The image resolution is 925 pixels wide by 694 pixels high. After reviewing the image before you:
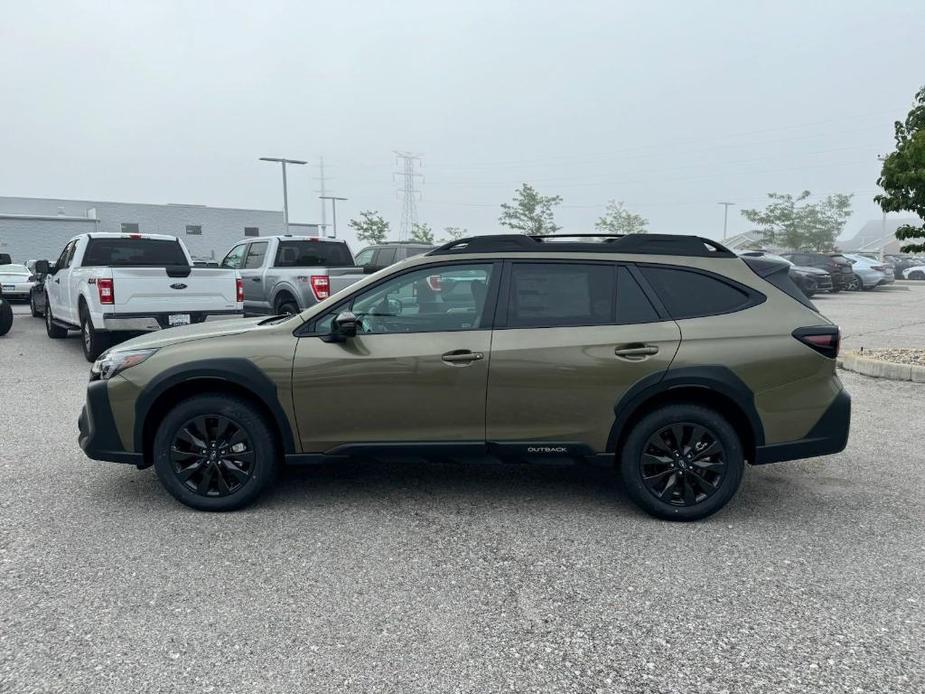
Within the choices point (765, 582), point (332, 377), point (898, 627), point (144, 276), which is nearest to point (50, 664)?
point (332, 377)

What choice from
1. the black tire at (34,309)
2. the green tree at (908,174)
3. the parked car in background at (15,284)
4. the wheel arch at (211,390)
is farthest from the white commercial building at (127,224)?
the wheel arch at (211,390)

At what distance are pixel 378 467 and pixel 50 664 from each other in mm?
2735

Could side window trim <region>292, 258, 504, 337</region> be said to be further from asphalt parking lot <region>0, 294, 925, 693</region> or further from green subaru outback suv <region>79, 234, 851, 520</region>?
asphalt parking lot <region>0, 294, 925, 693</region>

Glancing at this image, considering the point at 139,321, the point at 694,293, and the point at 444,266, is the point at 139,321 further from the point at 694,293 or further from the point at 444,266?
the point at 694,293

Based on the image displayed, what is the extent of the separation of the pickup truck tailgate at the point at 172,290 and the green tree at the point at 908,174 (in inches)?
362

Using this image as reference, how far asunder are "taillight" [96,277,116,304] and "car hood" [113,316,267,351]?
5.12 metres

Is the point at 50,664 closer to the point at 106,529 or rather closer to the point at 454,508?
the point at 106,529

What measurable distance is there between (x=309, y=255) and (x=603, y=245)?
885cm

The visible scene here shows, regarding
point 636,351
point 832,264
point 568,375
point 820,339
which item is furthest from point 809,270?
point 568,375

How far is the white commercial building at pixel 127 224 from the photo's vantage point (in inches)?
1778

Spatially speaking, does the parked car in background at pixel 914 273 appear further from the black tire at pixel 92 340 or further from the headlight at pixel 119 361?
the headlight at pixel 119 361

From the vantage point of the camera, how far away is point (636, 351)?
4117 millimetres

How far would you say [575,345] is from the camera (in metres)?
4.14

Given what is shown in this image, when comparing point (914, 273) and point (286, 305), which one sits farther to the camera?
point (914, 273)
